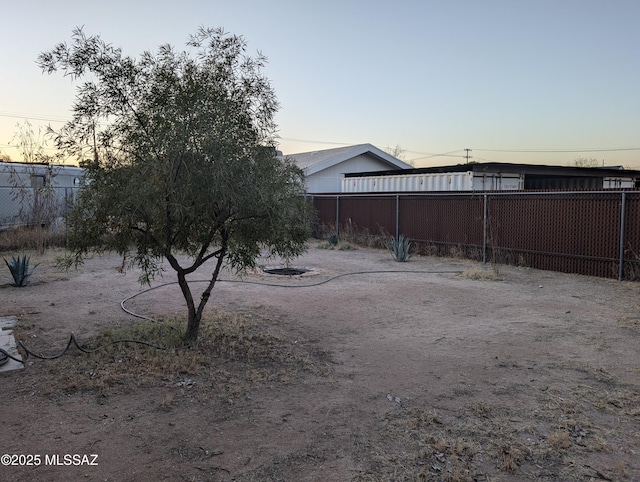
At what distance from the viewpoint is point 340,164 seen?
27.6 m

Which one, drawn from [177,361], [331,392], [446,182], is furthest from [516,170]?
[177,361]

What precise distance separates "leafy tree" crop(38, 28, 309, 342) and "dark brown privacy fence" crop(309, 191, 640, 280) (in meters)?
7.70

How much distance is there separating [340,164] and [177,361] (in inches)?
924

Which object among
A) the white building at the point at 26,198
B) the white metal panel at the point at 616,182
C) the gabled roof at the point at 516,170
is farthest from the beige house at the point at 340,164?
the white building at the point at 26,198

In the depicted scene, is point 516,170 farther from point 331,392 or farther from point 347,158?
point 331,392

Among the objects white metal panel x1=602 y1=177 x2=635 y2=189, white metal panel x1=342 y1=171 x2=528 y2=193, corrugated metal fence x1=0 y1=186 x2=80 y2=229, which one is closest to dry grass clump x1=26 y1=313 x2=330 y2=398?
corrugated metal fence x1=0 y1=186 x2=80 y2=229

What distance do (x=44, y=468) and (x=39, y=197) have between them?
1472 cm

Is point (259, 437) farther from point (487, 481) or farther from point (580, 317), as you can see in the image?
point (580, 317)

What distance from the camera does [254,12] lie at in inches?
400

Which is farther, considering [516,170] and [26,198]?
[516,170]

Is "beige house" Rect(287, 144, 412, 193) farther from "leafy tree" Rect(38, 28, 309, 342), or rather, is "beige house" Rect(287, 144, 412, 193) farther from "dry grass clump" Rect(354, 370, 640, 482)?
"dry grass clump" Rect(354, 370, 640, 482)

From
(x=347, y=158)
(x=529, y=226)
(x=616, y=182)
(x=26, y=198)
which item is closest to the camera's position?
(x=529, y=226)

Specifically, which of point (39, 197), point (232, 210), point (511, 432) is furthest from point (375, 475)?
point (39, 197)

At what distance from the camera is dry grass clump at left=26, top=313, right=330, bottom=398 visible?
4.43 meters
